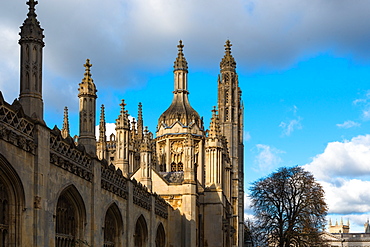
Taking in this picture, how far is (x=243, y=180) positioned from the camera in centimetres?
8088

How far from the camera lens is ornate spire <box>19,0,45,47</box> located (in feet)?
59.7

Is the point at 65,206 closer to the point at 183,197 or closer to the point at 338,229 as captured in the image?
the point at 183,197

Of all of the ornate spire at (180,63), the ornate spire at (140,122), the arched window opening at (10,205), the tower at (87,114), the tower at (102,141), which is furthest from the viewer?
the ornate spire at (180,63)

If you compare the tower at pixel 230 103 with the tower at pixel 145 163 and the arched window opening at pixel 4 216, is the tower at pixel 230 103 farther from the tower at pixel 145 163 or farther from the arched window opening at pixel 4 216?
the arched window opening at pixel 4 216

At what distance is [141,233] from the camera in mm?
31125

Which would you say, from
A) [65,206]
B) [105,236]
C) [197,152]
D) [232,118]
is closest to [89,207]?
[65,206]

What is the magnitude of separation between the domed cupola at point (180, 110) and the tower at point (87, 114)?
32692 millimetres

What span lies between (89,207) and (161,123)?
3704 cm

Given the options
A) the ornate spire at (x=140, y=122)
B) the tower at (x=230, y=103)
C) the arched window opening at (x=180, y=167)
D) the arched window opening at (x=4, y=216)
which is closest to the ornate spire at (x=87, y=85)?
the arched window opening at (x=4, y=216)

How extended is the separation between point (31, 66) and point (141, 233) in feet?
48.3

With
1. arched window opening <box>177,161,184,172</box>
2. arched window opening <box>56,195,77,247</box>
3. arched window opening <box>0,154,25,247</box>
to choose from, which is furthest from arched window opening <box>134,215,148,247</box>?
arched window opening <box>177,161,184,172</box>

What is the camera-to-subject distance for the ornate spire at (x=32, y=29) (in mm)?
18188

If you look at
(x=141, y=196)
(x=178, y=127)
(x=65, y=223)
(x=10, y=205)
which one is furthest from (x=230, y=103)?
(x=10, y=205)

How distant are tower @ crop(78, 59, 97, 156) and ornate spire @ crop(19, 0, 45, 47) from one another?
4.68 metres
